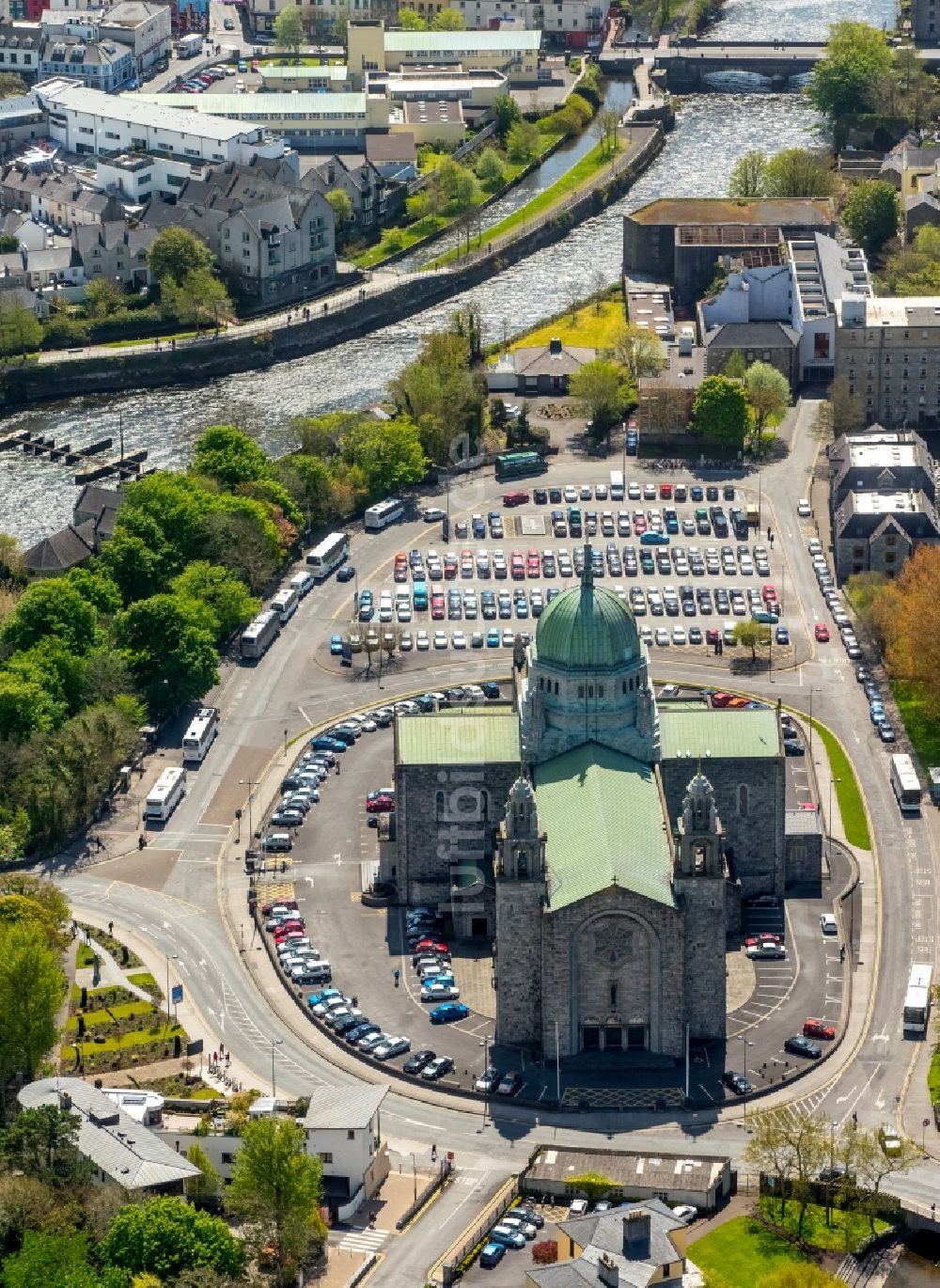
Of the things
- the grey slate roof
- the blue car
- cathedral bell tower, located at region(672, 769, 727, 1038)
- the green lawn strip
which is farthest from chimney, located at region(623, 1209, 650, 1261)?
cathedral bell tower, located at region(672, 769, 727, 1038)

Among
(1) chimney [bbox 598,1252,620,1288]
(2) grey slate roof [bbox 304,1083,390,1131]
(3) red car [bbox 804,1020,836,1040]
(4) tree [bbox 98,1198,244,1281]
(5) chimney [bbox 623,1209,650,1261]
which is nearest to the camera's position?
(1) chimney [bbox 598,1252,620,1288]

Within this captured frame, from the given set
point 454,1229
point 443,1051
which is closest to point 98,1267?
point 454,1229

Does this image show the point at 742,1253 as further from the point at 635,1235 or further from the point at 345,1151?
the point at 345,1151

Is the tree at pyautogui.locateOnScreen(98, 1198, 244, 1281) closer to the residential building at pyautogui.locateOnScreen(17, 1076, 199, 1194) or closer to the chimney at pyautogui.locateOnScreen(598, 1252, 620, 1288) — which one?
the residential building at pyautogui.locateOnScreen(17, 1076, 199, 1194)

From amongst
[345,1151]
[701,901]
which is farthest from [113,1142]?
[701,901]

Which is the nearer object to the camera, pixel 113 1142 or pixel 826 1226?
pixel 826 1226

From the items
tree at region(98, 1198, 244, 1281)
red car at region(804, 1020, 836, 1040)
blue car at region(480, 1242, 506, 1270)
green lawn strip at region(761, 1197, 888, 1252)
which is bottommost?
green lawn strip at region(761, 1197, 888, 1252)

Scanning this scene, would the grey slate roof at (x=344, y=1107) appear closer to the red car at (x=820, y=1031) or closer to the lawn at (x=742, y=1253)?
the lawn at (x=742, y=1253)

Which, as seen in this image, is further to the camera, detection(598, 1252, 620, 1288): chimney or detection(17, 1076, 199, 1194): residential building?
detection(17, 1076, 199, 1194): residential building
